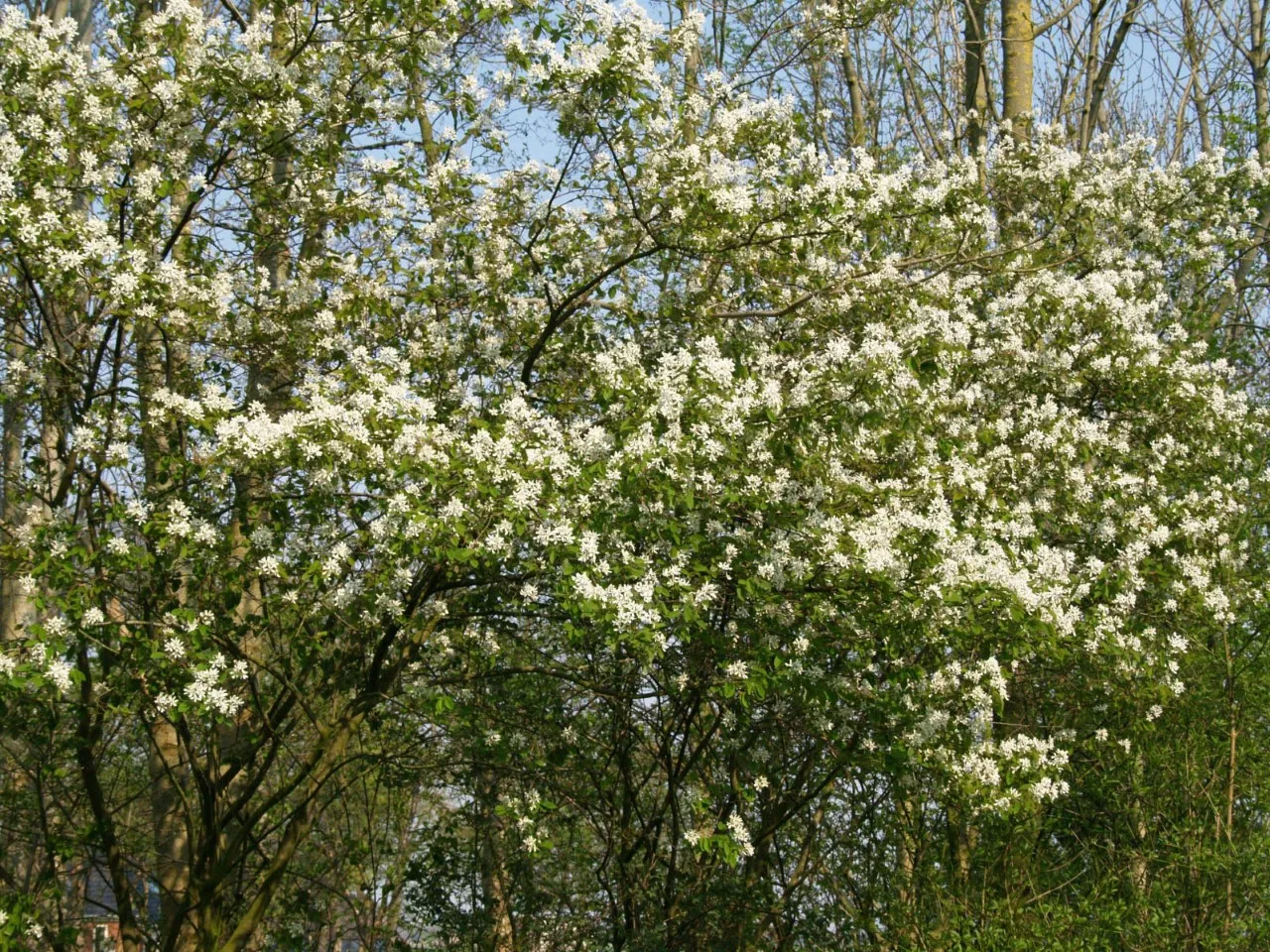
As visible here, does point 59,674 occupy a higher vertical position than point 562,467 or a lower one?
lower

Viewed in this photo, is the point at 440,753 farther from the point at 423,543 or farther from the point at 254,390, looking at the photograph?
the point at 423,543

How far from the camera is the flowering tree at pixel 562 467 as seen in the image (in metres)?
5.41

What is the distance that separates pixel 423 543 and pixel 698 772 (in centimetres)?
291

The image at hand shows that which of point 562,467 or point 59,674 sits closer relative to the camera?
point 59,674

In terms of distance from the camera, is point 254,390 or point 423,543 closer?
point 423,543

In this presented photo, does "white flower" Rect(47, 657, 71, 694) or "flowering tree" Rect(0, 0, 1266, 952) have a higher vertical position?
"flowering tree" Rect(0, 0, 1266, 952)

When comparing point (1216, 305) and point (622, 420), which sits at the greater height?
point (1216, 305)

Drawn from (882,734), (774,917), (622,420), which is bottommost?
(774,917)

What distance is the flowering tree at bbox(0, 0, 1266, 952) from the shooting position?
17.7 feet

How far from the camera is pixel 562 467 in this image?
5.27 metres

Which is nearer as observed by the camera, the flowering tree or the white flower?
the white flower

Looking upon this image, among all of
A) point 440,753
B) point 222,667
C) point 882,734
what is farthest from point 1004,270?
point 222,667

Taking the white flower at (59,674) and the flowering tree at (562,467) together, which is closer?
the white flower at (59,674)

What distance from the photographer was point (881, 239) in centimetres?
763
